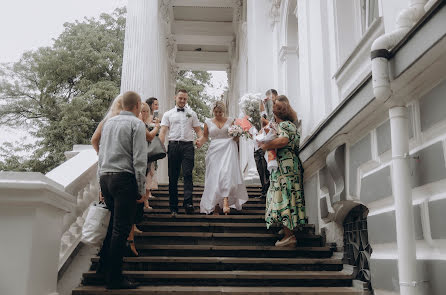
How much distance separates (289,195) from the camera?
5.32 metres

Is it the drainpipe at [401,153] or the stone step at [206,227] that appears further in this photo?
the stone step at [206,227]

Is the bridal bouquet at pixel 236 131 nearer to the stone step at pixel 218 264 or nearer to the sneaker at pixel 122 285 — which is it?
the stone step at pixel 218 264

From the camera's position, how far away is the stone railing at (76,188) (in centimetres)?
480

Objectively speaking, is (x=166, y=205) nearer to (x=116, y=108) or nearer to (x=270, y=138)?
(x=270, y=138)

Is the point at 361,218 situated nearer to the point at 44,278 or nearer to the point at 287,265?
the point at 287,265

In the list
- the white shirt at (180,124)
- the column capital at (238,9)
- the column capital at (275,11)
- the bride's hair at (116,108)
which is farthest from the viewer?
the column capital at (238,9)

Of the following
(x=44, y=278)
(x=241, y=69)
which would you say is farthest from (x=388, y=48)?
(x=241, y=69)

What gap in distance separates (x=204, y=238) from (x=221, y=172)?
1361 mm

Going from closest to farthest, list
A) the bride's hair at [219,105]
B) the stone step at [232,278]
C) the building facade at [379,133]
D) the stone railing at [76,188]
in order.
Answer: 1. the building facade at [379,133]
2. the stone step at [232,278]
3. the stone railing at [76,188]
4. the bride's hair at [219,105]

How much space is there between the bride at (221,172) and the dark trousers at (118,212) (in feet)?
8.40

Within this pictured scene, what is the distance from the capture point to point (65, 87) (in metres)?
24.9

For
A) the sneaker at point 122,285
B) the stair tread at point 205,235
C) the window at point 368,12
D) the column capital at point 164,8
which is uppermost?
the column capital at point 164,8

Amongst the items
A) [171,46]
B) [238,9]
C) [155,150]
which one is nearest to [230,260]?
[155,150]

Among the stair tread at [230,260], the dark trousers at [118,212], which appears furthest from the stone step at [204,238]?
the dark trousers at [118,212]
